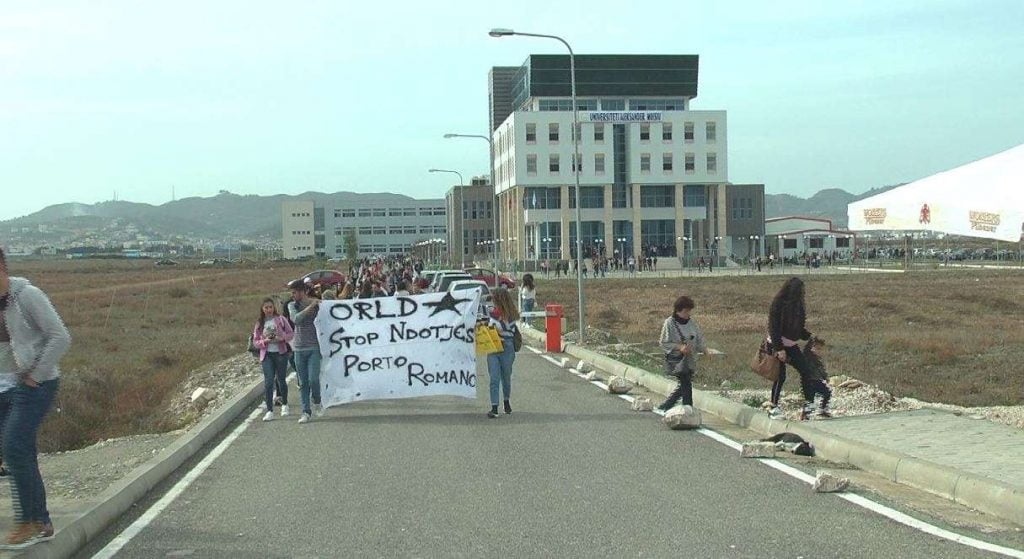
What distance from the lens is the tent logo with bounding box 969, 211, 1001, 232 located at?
843 cm

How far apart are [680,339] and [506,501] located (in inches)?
203

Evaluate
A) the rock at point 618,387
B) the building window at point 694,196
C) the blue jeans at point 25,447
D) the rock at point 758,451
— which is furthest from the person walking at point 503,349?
the building window at point 694,196

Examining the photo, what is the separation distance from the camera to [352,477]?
980 centimetres

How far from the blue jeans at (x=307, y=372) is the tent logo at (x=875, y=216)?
7.49 meters

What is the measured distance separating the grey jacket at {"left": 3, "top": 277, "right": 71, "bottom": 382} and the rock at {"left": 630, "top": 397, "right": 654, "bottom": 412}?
8.96 meters

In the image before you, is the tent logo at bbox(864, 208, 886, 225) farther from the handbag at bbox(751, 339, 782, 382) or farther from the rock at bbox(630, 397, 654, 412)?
the rock at bbox(630, 397, 654, 412)

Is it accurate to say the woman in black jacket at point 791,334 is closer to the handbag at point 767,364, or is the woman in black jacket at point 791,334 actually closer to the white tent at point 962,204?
the handbag at point 767,364

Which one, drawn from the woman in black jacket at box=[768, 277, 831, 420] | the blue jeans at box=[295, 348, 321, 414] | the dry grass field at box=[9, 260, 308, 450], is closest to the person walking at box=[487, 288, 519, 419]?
the blue jeans at box=[295, 348, 321, 414]

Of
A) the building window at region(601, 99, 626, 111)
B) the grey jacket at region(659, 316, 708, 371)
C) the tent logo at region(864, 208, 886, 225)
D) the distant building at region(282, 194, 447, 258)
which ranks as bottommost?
the grey jacket at region(659, 316, 708, 371)

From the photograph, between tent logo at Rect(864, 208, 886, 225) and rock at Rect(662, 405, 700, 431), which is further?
rock at Rect(662, 405, 700, 431)

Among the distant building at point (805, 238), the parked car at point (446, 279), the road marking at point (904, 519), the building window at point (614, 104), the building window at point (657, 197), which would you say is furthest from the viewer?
the distant building at point (805, 238)

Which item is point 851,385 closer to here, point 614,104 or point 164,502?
point 164,502

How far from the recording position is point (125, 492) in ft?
28.7

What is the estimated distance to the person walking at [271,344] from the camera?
13.9 metres
